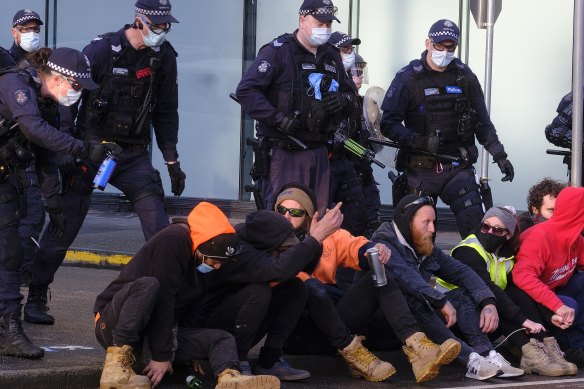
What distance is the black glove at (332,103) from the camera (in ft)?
30.6

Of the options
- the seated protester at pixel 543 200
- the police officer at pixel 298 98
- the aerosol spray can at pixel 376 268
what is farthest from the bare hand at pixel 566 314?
the police officer at pixel 298 98

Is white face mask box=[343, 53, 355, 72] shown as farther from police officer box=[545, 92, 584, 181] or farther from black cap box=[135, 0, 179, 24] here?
black cap box=[135, 0, 179, 24]

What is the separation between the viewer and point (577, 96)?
33.3ft

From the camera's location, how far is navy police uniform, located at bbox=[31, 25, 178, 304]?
27.7 feet

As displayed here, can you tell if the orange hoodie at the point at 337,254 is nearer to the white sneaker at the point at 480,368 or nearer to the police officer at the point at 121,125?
the white sneaker at the point at 480,368

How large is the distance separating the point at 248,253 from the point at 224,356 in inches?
22.6

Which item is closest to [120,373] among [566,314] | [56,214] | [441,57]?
[56,214]

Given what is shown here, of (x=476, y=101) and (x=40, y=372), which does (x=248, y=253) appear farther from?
(x=476, y=101)

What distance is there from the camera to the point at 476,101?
10.2 m

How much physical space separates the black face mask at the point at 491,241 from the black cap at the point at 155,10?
2290 millimetres

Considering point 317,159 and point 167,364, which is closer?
point 167,364

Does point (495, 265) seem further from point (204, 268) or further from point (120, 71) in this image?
point (120, 71)

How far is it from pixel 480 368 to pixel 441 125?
2770 millimetres

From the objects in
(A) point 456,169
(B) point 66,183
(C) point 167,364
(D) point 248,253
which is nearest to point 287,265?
(D) point 248,253
